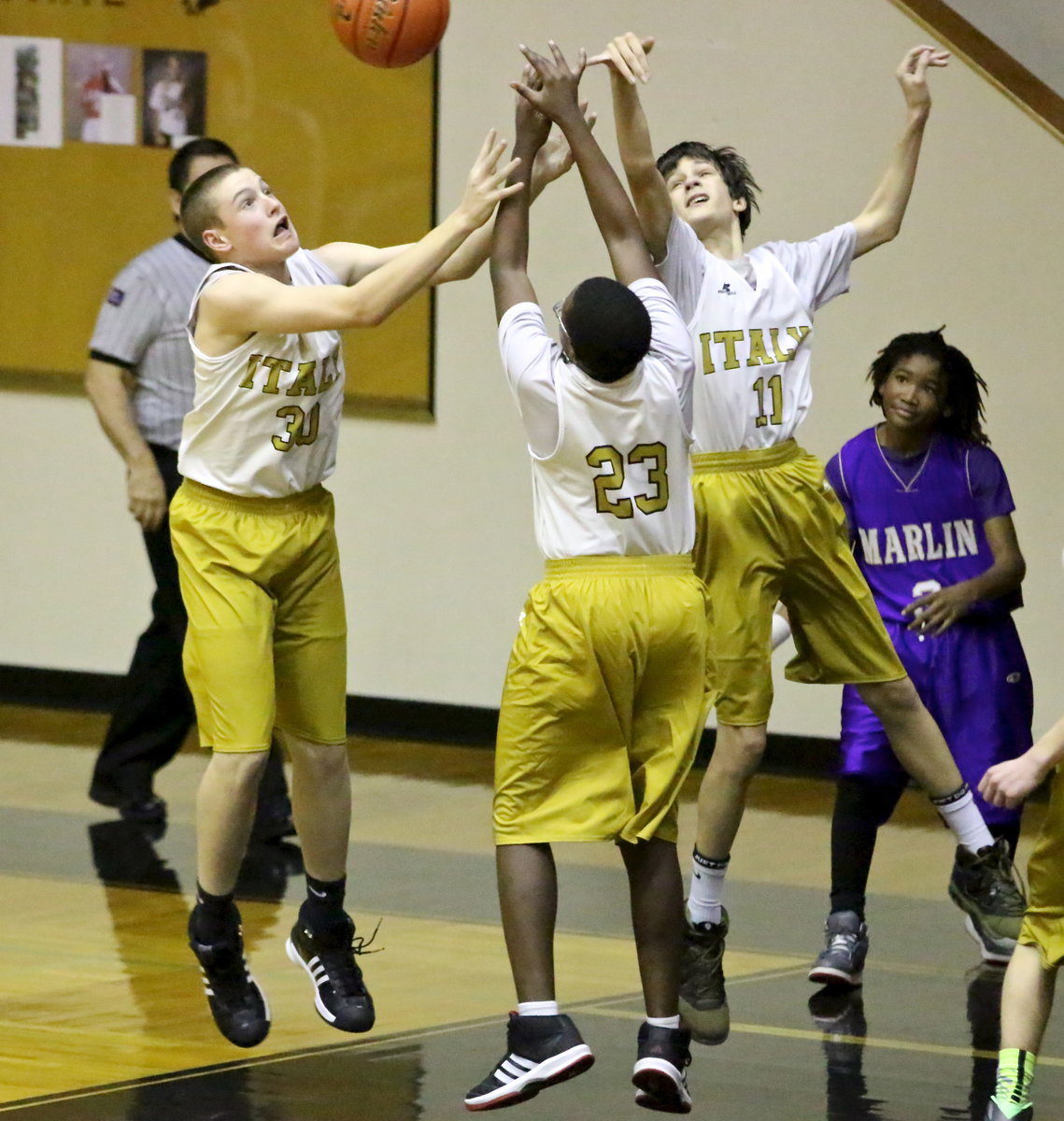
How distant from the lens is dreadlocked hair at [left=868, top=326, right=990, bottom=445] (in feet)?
18.9

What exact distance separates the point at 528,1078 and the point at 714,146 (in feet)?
15.2

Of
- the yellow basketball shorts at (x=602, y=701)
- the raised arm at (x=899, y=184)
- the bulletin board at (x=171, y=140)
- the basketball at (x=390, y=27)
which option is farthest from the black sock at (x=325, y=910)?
the bulletin board at (x=171, y=140)

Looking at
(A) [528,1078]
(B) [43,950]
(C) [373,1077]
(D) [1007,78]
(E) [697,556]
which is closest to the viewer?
(A) [528,1078]

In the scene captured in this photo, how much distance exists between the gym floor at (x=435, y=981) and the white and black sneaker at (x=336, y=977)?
12cm

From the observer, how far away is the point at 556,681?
164 inches

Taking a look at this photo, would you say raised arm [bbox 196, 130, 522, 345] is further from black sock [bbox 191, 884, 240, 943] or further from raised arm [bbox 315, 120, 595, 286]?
black sock [bbox 191, 884, 240, 943]

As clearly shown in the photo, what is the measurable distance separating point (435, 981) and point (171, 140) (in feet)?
14.6

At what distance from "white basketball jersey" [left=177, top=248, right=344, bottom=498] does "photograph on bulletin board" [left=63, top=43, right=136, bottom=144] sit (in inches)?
175

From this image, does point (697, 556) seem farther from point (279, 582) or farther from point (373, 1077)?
point (373, 1077)

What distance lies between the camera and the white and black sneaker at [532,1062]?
4020 mm

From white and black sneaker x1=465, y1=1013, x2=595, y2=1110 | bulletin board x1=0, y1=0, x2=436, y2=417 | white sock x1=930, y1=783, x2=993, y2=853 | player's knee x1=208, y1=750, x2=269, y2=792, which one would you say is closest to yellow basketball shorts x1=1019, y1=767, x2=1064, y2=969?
white and black sneaker x1=465, y1=1013, x2=595, y2=1110

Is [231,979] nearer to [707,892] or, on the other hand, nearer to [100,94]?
[707,892]

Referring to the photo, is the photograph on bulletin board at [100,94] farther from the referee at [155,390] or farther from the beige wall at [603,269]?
the referee at [155,390]

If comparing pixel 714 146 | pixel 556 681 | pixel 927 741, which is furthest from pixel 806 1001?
pixel 714 146
